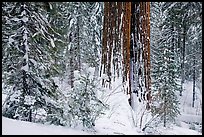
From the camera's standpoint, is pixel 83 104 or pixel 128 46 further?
pixel 128 46

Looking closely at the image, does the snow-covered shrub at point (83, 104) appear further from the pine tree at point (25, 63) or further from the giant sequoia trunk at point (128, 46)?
the giant sequoia trunk at point (128, 46)

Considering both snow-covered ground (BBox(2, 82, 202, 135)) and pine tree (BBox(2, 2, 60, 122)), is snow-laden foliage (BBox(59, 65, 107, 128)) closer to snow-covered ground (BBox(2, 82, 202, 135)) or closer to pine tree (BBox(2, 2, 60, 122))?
snow-covered ground (BBox(2, 82, 202, 135))

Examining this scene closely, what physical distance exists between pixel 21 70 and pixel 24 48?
31cm

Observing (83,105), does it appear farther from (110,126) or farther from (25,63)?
(25,63)

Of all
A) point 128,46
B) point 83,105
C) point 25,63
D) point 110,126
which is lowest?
point 110,126

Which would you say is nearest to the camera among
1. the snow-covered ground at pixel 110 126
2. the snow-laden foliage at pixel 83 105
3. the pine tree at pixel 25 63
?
the snow-covered ground at pixel 110 126

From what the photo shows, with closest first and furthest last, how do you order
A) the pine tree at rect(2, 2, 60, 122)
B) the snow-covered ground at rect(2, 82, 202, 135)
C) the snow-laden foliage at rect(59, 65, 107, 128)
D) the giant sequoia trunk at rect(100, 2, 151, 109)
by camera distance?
the snow-covered ground at rect(2, 82, 202, 135), the snow-laden foliage at rect(59, 65, 107, 128), the pine tree at rect(2, 2, 60, 122), the giant sequoia trunk at rect(100, 2, 151, 109)

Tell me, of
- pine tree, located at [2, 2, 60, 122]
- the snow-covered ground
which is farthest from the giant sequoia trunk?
pine tree, located at [2, 2, 60, 122]

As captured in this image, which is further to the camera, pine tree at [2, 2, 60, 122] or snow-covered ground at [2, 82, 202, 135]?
pine tree at [2, 2, 60, 122]

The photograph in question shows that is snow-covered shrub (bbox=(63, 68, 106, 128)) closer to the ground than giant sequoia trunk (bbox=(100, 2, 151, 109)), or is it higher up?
closer to the ground

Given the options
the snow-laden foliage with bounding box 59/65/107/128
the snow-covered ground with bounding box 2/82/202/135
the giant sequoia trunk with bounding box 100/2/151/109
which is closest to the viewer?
the snow-covered ground with bounding box 2/82/202/135

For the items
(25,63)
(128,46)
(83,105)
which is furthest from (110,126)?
(128,46)

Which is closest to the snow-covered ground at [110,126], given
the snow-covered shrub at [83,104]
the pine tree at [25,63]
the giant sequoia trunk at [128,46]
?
the snow-covered shrub at [83,104]

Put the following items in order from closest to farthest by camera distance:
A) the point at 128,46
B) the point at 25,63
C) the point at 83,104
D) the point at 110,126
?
the point at 83,104, the point at 110,126, the point at 25,63, the point at 128,46
